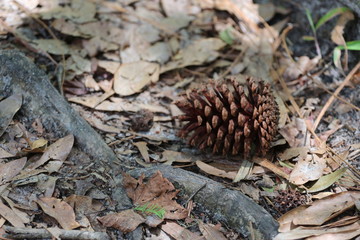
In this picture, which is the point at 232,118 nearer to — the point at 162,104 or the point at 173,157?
the point at 173,157

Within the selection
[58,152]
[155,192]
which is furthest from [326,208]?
[58,152]

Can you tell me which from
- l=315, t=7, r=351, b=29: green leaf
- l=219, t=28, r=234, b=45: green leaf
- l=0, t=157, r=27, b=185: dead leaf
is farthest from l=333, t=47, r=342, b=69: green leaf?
l=0, t=157, r=27, b=185: dead leaf

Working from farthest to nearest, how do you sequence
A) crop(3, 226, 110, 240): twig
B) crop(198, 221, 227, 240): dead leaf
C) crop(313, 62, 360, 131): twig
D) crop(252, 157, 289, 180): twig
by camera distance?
1. crop(313, 62, 360, 131): twig
2. crop(252, 157, 289, 180): twig
3. crop(198, 221, 227, 240): dead leaf
4. crop(3, 226, 110, 240): twig

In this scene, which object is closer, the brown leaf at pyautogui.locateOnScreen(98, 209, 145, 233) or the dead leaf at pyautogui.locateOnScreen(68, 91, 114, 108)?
the brown leaf at pyautogui.locateOnScreen(98, 209, 145, 233)

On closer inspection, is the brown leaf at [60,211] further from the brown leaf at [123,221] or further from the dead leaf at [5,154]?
the dead leaf at [5,154]

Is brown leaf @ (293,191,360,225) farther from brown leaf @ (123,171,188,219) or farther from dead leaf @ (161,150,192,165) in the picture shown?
dead leaf @ (161,150,192,165)

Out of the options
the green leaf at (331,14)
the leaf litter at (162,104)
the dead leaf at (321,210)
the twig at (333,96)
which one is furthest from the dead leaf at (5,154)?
the green leaf at (331,14)
